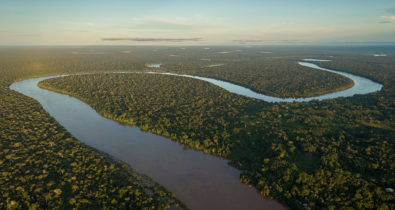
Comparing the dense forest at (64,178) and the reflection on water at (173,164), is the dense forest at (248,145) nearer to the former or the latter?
the dense forest at (64,178)

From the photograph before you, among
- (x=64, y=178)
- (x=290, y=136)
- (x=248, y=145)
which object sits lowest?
(x=64, y=178)

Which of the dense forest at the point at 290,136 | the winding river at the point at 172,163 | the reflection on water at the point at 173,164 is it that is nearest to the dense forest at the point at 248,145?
the dense forest at the point at 290,136

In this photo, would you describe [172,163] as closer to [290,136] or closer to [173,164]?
[173,164]

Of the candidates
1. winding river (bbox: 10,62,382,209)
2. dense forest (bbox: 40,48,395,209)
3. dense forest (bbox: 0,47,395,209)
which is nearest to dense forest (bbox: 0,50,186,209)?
dense forest (bbox: 0,47,395,209)

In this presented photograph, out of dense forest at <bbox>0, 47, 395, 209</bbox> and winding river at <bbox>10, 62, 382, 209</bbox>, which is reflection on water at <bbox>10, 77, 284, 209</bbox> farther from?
dense forest at <bbox>0, 47, 395, 209</bbox>

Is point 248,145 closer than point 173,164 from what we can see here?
No

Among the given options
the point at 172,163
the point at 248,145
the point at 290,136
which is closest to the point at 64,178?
the point at 172,163

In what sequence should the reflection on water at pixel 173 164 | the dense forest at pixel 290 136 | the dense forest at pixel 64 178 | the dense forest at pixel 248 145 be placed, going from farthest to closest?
the dense forest at pixel 290 136, the reflection on water at pixel 173 164, the dense forest at pixel 248 145, the dense forest at pixel 64 178

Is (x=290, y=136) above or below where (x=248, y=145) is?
above

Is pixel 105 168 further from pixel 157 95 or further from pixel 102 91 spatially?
pixel 102 91

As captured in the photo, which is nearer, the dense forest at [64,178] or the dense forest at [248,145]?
the dense forest at [64,178]
